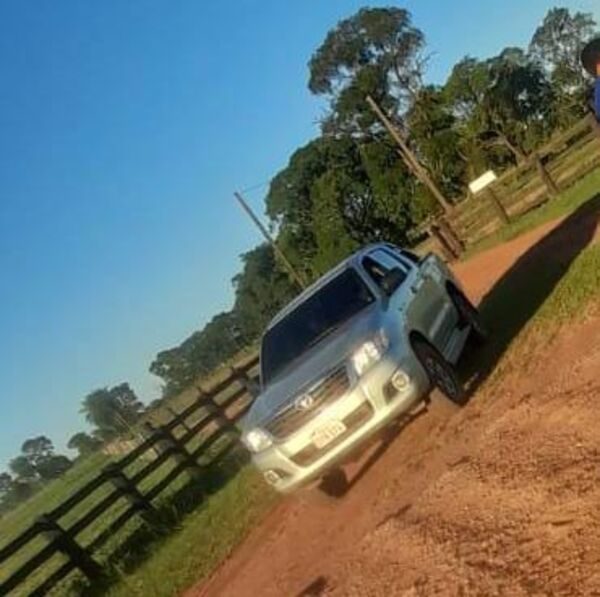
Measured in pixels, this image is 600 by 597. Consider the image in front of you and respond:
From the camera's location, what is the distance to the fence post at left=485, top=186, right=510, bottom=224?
79.9ft

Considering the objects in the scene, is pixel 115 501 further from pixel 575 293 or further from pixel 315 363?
pixel 575 293

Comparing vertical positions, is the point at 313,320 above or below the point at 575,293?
above

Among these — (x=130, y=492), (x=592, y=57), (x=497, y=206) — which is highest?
(x=592, y=57)

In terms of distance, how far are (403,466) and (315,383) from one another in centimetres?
117

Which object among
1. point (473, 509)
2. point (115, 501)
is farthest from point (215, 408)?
point (473, 509)

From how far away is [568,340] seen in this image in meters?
Answer: 8.85

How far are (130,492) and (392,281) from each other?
6840 mm

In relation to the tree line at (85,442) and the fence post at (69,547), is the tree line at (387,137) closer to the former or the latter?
the fence post at (69,547)

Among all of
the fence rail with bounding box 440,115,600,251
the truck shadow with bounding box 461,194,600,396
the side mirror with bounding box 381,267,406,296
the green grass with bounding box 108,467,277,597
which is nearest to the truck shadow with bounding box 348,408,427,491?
the truck shadow with bounding box 461,194,600,396

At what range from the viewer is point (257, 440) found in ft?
28.7

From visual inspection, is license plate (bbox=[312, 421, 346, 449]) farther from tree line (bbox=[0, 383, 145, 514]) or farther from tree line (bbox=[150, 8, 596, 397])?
tree line (bbox=[0, 383, 145, 514])

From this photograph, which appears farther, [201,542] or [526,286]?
[526,286]

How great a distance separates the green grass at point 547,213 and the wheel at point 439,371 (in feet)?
36.0

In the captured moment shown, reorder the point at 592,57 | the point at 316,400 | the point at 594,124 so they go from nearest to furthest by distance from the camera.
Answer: the point at 592,57 → the point at 316,400 → the point at 594,124
